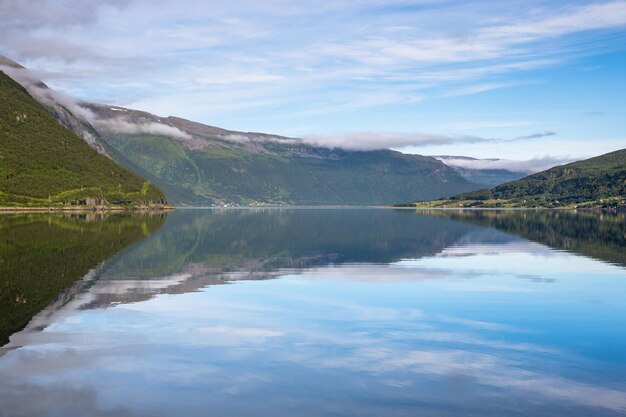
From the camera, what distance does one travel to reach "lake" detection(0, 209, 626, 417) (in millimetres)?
23953

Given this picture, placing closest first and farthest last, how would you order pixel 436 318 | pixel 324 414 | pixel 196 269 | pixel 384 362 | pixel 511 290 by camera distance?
pixel 324 414 < pixel 384 362 < pixel 436 318 < pixel 511 290 < pixel 196 269

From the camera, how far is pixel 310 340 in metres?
34.0

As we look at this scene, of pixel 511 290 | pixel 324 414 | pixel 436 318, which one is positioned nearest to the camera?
pixel 324 414

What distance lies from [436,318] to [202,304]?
53.9 feet

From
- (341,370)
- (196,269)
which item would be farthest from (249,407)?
(196,269)

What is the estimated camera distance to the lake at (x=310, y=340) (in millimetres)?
23953

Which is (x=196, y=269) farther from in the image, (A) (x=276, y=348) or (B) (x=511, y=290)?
(A) (x=276, y=348)

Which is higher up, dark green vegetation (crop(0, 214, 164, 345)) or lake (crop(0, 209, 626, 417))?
dark green vegetation (crop(0, 214, 164, 345))

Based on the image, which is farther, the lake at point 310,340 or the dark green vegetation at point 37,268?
the dark green vegetation at point 37,268

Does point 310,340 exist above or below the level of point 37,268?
below

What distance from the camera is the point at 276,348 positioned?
1268 inches

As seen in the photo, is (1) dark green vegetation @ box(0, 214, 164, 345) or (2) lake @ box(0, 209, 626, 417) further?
(1) dark green vegetation @ box(0, 214, 164, 345)

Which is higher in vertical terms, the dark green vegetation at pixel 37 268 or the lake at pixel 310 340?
the dark green vegetation at pixel 37 268

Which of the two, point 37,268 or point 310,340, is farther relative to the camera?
point 37,268
